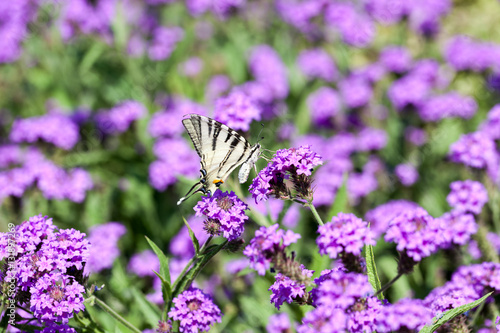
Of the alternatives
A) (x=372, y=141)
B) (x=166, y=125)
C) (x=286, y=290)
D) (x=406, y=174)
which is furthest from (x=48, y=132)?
(x=286, y=290)

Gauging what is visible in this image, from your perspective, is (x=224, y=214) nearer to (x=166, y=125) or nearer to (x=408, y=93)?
(x=166, y=125)

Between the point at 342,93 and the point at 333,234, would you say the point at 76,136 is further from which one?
the point at 333,234

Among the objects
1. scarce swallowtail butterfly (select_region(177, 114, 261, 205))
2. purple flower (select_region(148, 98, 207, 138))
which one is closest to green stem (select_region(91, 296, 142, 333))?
scarce swallowtail butterfly (select_region(177, 114, 261, 205))

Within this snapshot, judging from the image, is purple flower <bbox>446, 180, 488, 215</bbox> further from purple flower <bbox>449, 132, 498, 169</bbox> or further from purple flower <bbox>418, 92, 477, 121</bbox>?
purple flower <bbox>418, 92, 477, 121</bbox>

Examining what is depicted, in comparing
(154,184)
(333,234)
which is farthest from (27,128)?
(333,234)

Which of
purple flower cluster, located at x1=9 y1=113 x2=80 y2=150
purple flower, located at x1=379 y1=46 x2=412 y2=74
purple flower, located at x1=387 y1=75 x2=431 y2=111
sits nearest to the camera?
purple flower cluster, located at x1=9 y1=113 x2=80 y2=150

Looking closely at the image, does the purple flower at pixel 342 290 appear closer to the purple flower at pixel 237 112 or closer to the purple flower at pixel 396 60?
the purple flower at pixel 237 112
